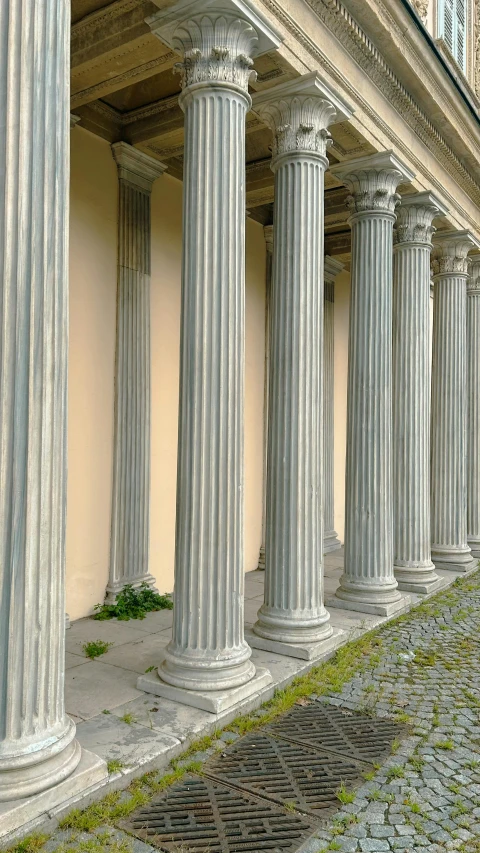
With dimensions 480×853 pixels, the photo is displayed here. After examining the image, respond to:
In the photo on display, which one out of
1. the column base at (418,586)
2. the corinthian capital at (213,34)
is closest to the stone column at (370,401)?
the column base at (418,586)

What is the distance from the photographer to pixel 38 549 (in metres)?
3.90

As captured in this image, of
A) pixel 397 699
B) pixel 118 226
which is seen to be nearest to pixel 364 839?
pixel 397 699

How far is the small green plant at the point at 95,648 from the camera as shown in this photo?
688 cm

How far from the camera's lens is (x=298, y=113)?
7.10 meters

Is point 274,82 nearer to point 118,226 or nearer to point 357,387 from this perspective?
point 118,226

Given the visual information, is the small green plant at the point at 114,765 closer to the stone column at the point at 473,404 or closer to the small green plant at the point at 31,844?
the small green plant at the point at 31,844


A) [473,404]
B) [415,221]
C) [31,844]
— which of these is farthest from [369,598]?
[473,404]

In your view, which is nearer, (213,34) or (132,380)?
(213,34)

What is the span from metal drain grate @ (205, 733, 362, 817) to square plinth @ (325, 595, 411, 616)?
3.64m

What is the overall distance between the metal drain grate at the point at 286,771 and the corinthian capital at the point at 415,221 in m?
7.91

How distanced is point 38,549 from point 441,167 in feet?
32.0

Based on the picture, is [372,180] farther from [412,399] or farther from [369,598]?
[369,598]

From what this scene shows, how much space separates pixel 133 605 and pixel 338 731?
12.6 ft

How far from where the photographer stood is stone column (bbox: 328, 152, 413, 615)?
Answer: 898 centimetres
